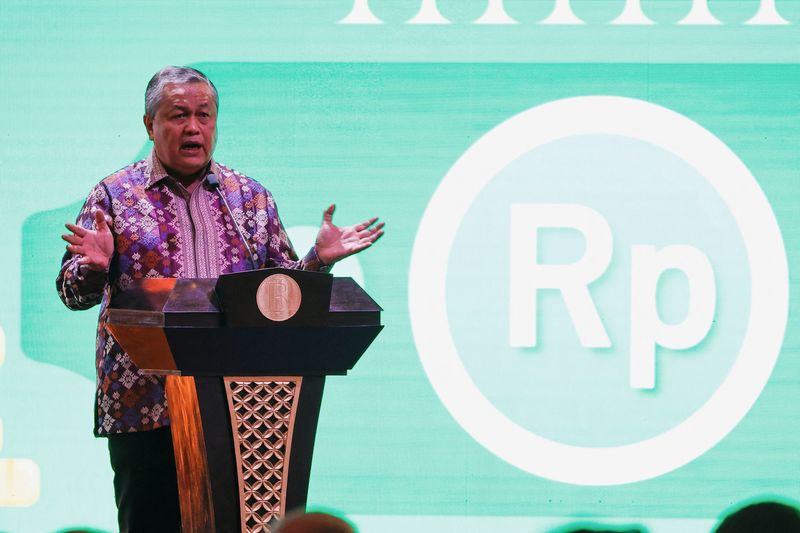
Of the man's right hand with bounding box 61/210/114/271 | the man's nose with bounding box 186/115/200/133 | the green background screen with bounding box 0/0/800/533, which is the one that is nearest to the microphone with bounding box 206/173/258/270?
the man's nose with bounding box 186/115/200/133

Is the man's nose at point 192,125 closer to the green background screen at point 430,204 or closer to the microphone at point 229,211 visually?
the microphone at point 229,211

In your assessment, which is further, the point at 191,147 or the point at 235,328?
the point at 191,147

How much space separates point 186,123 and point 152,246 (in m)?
0.28

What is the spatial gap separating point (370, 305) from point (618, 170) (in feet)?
5.88

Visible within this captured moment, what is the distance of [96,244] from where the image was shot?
233 centimetres

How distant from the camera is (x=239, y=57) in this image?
3.77 meters

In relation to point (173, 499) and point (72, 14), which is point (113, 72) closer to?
point (72, 14)

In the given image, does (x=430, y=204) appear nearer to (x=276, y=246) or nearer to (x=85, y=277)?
(x=276, y=246)

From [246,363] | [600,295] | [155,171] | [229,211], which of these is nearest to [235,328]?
[246,363]

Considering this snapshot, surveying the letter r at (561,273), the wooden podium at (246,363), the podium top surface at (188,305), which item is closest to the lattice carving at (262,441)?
the wooden podium at (246,363)

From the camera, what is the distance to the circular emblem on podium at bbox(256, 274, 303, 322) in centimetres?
209

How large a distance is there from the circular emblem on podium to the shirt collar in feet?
2.06

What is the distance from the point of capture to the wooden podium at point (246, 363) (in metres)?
2.10

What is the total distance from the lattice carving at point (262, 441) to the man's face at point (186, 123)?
625mm
